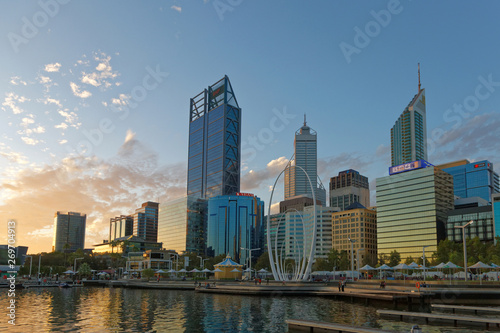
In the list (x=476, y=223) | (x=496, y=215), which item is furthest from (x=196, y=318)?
(x=476, y=223)

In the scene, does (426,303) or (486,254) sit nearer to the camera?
(426,303)

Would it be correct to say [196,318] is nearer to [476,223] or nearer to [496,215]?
[496,215]

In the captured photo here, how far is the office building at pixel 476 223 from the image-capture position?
192 metres

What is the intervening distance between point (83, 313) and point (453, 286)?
50.8 m

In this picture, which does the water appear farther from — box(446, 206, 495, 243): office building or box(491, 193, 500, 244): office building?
box(446, 206, 495, 243): office building

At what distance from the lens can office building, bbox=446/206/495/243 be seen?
192m

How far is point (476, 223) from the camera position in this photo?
198m

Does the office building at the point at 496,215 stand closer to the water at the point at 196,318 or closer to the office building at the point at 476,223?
the office building at the point at 476,223

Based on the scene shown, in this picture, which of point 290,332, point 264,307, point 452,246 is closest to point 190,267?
point 452,246

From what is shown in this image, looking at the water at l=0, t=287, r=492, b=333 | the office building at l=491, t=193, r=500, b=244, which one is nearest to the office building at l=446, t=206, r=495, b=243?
the office building at l=491, t=193, r=500, b=244

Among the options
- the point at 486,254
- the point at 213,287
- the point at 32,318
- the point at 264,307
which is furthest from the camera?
the point at 486,254

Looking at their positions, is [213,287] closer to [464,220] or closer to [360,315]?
[360,315]

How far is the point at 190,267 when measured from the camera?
18962cm

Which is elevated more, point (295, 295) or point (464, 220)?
point (464, 220)
